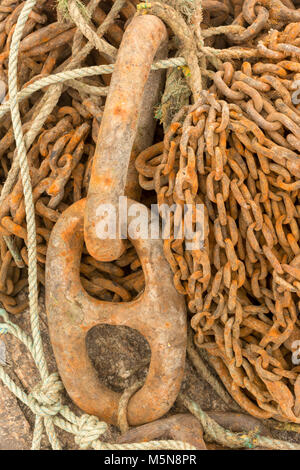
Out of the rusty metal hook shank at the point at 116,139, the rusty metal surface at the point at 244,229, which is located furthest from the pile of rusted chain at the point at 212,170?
the rusty metal hook shank at the point at 116,139

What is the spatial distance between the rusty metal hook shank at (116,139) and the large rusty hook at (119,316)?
0.02 metres

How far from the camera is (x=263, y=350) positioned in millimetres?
1664

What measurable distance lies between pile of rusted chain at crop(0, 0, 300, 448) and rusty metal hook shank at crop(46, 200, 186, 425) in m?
0.07

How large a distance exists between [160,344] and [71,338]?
30 centimetres

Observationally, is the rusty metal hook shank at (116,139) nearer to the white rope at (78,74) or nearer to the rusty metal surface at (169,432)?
the white rope at (78,74)

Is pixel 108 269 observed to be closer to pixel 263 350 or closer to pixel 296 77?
pixel 263 350

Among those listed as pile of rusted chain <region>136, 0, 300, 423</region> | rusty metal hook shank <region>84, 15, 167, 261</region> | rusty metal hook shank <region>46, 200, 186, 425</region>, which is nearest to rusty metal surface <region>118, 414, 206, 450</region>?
rusty metal hook shank <region>46, 200, 186, 425</region>

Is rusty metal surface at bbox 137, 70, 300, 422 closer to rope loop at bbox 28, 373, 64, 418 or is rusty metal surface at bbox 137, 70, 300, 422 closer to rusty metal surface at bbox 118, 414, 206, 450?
rusty metal surface at bbox 118, 414, 206, 450

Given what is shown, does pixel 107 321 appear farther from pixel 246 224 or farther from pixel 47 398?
pixel 246 224

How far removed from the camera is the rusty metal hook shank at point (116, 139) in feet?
5.20

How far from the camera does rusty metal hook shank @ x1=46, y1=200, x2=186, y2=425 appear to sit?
5.65 ft
